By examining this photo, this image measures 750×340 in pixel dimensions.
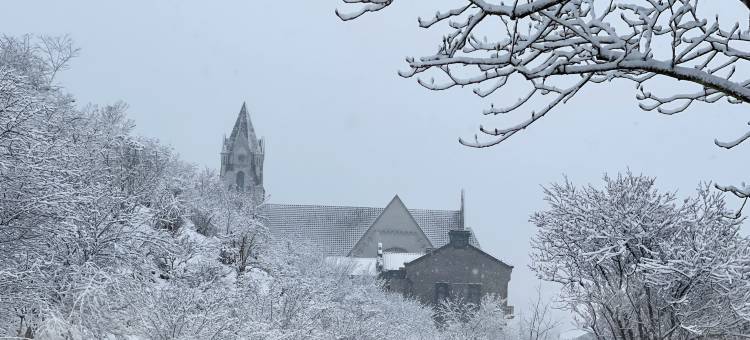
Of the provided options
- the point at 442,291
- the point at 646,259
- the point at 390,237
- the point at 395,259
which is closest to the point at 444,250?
the point at 442,291

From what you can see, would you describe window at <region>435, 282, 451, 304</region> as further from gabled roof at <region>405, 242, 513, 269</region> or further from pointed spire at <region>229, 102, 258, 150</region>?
pointed spire at <region>229, 102, 258, 150</region>

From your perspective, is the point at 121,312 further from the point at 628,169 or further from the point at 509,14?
the point at 509,14

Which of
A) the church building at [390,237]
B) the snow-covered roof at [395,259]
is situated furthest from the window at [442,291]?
the snow-covered roof at [395,259]

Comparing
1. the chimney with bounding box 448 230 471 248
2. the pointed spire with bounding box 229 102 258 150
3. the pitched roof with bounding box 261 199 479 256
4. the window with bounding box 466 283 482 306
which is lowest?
the window with bounding box 466 283 482 306

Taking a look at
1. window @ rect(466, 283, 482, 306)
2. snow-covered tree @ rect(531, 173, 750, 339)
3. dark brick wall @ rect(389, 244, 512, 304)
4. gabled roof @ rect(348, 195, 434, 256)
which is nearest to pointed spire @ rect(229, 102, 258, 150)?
gabled roof @ rect(348, 195, 434, 256)

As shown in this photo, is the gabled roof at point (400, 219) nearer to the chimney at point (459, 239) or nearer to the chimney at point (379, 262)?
the chimney at point (379, 262)

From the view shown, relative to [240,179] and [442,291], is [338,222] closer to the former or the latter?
[240,179]

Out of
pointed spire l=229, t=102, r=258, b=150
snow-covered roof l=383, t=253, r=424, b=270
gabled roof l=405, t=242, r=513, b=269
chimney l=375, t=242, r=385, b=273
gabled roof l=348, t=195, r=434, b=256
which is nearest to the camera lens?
gabled roof l=405, t=242, r=513, b=269

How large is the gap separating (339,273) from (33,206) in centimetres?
2770

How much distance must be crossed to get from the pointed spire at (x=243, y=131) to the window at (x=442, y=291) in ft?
84.6

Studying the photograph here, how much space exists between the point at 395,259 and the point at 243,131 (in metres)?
23.3

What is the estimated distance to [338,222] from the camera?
60.4 meters

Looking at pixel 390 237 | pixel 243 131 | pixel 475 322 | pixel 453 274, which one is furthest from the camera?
pixel 243 131

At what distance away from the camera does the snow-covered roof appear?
49.9 metres
